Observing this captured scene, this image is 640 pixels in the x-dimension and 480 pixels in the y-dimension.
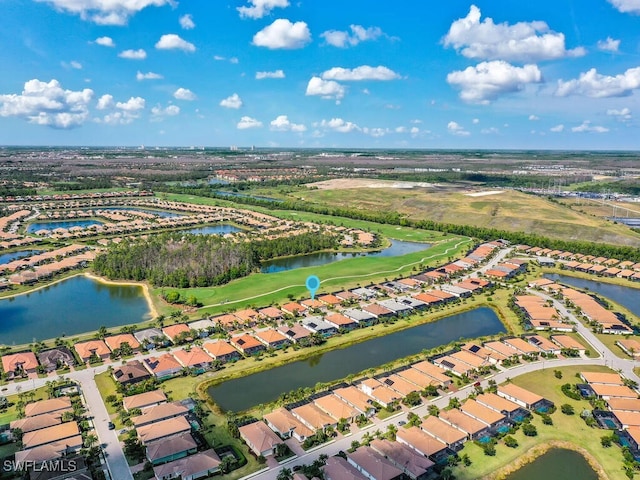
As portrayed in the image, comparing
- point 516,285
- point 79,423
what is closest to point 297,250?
point 516,285

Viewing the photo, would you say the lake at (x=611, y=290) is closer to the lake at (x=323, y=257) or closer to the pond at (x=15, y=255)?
the lake at (x=323, y=257)

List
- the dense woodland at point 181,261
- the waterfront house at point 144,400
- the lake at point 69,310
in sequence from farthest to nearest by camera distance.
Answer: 1. the dense woodland at point 181,261
2. the lake at point 69,310
3. the waterfront house at point 144,400

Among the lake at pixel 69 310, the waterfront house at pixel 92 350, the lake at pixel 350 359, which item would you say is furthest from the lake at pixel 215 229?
the lake at pixel 350 359

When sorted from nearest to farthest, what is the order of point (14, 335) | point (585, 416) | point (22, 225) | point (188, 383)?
point (585, 416)
point (188, 383)
point (14, 335)
point (22, 225)

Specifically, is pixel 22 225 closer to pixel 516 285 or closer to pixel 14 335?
pixel 14 335

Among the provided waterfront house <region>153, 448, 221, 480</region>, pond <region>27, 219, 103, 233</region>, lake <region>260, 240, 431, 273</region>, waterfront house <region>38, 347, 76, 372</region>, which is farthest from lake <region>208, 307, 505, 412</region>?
pond <region>27, 219, 103, 233</region>

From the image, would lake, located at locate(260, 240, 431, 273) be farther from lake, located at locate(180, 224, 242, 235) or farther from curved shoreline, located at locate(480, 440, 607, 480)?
curved shoreline, located at locate(480, 440, 607, 480)

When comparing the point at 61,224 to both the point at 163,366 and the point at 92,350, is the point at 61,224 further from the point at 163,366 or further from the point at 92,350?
the point at 163,366
